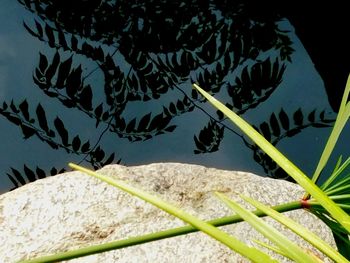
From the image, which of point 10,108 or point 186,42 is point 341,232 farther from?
point 186,42

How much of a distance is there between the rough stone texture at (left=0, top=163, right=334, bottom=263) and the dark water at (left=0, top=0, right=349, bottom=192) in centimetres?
62

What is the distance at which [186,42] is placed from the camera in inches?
115

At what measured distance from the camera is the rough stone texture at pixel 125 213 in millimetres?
1673

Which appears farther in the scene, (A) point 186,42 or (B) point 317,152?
(A) point 186,42

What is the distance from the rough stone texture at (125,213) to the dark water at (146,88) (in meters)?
0.62

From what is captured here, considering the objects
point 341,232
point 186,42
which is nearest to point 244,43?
point 186,42

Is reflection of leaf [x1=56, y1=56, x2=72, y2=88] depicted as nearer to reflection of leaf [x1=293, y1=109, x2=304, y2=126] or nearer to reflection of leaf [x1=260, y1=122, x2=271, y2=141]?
reflection of leaf [x1=260, y1=122, x2=271, y2=141]

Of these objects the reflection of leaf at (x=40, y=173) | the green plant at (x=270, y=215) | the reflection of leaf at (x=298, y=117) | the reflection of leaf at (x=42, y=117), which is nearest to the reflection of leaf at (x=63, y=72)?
the reflection of leaf at (x=42, y=117)

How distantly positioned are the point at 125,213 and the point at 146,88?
41.4 inches

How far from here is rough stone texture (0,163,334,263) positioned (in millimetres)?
1673

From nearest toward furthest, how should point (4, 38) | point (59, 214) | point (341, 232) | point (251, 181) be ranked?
point (341, 232) → point (59, 214) → point (251, 181) → point (4, 38)

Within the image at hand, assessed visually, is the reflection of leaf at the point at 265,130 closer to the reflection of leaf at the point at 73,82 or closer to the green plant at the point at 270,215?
the reflection of leaf at the point at 73,82

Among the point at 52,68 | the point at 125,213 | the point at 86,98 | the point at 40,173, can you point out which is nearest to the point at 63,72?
the point at 52,68

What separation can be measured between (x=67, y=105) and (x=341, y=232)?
6.08 feet
